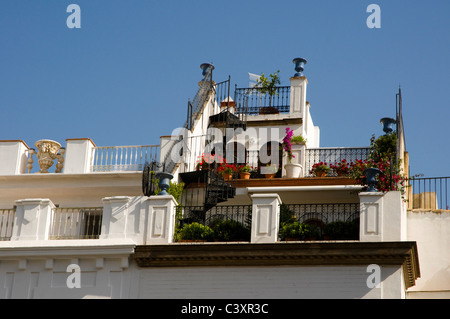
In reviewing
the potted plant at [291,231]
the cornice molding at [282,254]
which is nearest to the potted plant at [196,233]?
the cornice molding at [282,254]

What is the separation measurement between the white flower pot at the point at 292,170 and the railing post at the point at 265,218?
15.7 ft

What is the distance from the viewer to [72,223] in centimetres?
2892

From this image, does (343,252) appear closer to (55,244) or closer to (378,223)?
(378,223)

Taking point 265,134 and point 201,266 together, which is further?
point 265,134

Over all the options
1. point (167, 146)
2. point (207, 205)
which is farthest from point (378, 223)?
point (167, 146)

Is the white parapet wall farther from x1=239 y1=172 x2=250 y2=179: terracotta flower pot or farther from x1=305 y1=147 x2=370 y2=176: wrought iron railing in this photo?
x1=305 y1=147 x2=370 y2=176: wrought iron railing

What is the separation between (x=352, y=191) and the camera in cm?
3058

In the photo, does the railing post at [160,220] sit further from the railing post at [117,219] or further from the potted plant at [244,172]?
the potted plant at [244,172]

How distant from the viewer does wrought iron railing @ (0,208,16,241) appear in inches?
1146

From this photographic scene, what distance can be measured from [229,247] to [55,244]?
14.8 feet

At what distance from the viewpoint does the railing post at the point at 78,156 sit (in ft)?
106

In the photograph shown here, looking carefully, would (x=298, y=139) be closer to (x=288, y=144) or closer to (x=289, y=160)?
(x=288, y=144)
